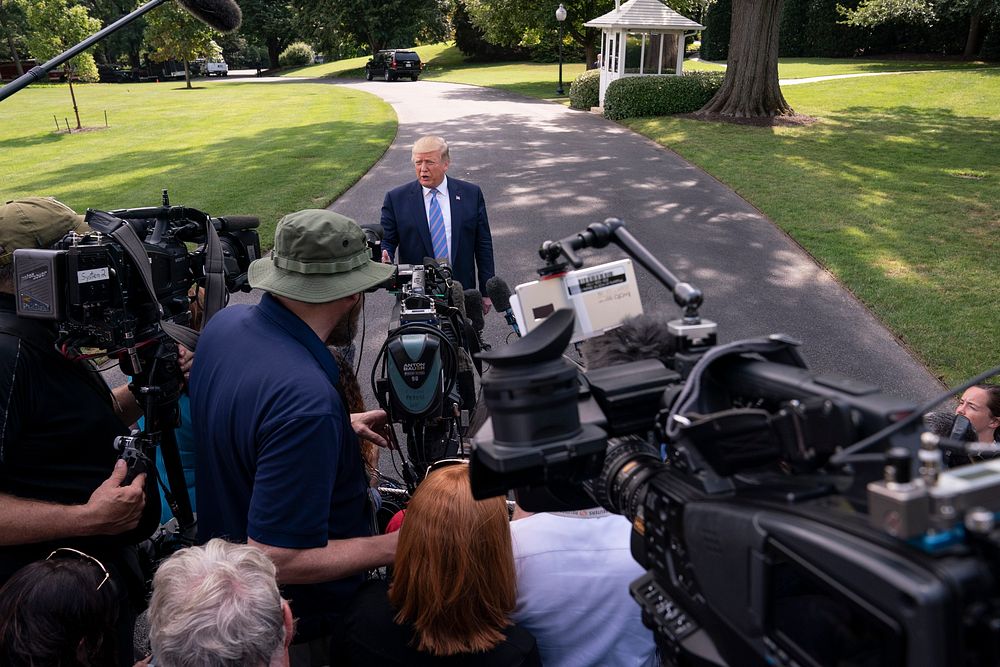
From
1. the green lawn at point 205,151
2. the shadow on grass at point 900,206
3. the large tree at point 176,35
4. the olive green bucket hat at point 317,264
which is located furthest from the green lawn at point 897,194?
the large tree at point 176,35

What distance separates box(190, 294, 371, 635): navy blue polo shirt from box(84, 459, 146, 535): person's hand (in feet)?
0.80

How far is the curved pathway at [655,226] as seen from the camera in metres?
7.43

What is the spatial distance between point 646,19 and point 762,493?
2452 centimetres

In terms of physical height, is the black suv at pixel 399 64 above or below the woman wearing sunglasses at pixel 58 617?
above

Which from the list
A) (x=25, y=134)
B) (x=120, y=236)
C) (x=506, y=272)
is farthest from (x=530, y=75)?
(x=120, y=236)

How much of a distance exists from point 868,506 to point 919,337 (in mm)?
7078

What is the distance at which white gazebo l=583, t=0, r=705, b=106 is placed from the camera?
23234 mm

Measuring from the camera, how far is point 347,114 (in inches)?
1011

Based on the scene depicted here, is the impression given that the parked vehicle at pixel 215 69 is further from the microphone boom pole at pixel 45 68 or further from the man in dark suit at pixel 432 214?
the microphone boom pole at pixel 45 68

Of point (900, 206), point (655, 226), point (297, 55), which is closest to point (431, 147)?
point (655, 226)

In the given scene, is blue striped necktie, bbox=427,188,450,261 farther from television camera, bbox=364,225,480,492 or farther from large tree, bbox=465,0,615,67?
large tree, bbox=465,0,615,67

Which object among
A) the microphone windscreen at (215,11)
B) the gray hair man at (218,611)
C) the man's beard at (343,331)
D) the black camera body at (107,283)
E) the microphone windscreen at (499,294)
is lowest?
the gray hair man at (218,611)

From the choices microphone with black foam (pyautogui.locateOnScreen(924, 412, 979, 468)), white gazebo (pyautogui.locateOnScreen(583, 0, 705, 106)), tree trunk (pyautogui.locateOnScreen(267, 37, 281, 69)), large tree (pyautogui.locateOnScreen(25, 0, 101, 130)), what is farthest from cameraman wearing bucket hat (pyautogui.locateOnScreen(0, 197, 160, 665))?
tree trunk (pyautogui.locateOnScreen(267, 37, 281, 69))

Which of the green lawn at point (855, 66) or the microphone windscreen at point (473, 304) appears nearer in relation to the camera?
the microphone windscreen at point (473, 304)
